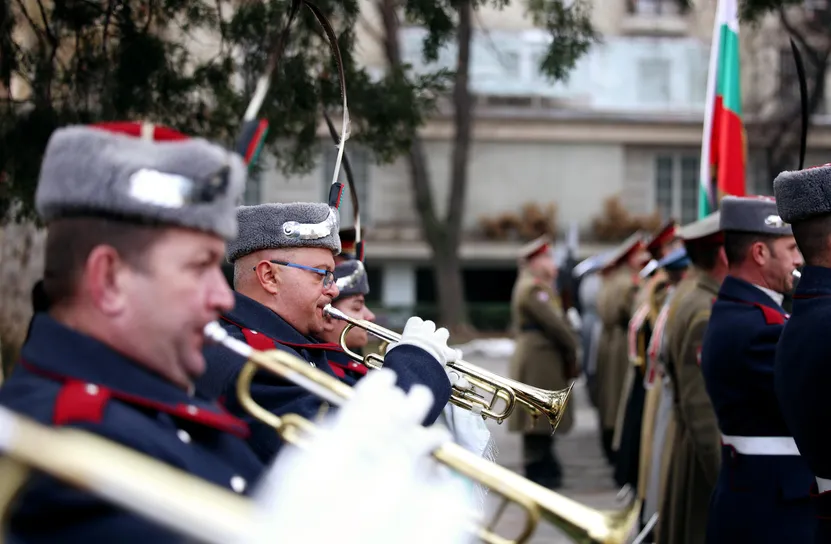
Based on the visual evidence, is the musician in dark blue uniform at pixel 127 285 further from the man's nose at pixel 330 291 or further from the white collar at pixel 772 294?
the white collar at pixel 772 294

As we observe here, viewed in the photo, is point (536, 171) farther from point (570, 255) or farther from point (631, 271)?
point (631, 271)

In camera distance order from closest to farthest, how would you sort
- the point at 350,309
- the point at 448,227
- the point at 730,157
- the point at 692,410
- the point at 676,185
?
the point at 350,309 → the point at 692,410 → the point at 730,157 → the point at 448,227 → the point at 676,185

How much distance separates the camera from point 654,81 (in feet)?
95.3

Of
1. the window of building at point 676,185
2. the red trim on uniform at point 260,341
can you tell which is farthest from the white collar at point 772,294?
the window of building at point 676,185

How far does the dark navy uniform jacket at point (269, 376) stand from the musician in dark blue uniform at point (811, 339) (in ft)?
3.74

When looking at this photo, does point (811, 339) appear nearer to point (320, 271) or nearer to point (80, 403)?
point (320, 271)

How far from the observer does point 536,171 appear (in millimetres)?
28391

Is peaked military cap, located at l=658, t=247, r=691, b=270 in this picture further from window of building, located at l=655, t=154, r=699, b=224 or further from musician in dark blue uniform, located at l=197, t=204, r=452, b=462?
window of building, located at l=655, t=154, r=699, b=224

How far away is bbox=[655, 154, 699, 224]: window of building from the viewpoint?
28.4 m

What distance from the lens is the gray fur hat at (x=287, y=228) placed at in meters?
3.62

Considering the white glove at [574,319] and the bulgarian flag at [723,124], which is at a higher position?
the bulgarian flag at [723,124]

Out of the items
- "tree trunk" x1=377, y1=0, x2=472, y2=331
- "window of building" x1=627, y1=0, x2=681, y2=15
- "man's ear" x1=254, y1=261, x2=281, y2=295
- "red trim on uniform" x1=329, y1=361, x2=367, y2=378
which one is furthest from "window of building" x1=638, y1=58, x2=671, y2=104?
"man's ear" x1=254, y1=261, x2=281, y2=295

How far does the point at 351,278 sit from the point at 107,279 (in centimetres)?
300

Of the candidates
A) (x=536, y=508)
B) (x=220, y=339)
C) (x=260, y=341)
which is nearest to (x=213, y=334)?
(x=220, y=339)
